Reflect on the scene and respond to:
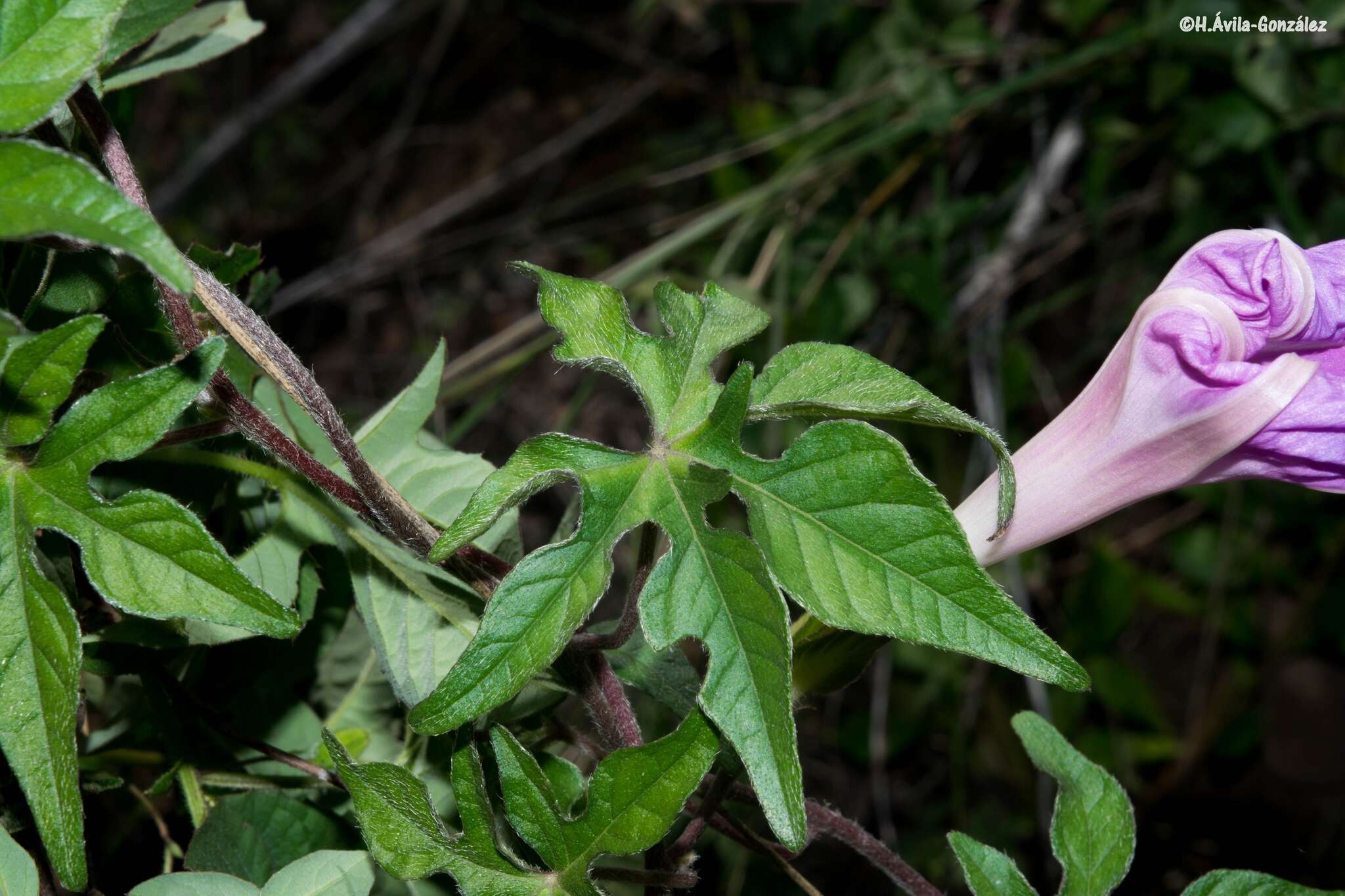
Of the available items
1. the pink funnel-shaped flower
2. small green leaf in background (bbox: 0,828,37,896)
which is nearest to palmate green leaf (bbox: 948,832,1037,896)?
the pink funnel-shaped flower

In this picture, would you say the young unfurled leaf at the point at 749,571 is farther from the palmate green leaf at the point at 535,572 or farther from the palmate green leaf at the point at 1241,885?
the palmate green leaf at the point at 1241,885

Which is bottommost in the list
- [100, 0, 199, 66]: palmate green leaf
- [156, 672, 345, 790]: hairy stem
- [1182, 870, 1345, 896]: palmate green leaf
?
[156, 672, 345, 790]: hairy stem

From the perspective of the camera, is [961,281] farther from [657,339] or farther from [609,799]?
[609,799]

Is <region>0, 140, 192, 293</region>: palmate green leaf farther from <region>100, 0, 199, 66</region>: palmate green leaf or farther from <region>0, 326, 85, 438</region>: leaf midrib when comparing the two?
<region>100, 0, 199, 66</region>: palmate green leaf

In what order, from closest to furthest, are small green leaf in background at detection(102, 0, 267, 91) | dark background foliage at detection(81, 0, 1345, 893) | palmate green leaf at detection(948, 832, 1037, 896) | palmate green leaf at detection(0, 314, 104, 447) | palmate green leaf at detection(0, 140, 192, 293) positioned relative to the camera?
palmate green leaf at detection(0, 140, 192, 293) < palmate green leaf at detection(0, 314, 104, 447) < palmate green leaf at detection(948, 832, 1037, 896) < small green leaf in background at detection(102, 0, 267, 91) < dark background foliage at detection(81, 0, 1345, 893)

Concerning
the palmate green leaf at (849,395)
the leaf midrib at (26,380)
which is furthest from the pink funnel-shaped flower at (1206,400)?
the leaf midrib at (26,380)
